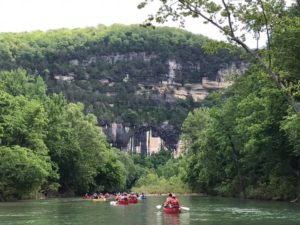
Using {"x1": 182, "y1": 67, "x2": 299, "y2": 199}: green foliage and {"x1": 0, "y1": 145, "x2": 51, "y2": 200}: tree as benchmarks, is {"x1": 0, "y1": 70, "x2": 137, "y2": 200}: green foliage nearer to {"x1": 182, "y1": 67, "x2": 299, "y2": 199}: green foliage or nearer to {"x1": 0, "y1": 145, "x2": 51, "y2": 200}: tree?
{"x1": 0, "y1": 145, "x2": 51, "y2": 200}: tree

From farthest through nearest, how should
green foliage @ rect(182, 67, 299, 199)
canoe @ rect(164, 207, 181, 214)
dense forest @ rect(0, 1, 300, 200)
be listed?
green foliage @ rect(182, 67, 299, 199) → dense forest @ rect(0, 1, 300, 200) → canoe @ rect(164, 207, 181, 214)

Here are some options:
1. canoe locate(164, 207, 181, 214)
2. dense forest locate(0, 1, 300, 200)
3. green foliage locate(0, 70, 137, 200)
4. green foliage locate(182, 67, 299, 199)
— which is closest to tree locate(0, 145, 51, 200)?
green foliage locate(0, 70, 137, 200)

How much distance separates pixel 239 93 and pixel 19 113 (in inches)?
1036

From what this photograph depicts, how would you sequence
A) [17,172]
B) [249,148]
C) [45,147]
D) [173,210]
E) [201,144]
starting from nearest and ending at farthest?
[173,210] < [249,148] < [17,172] < [45,147] < [201,144]

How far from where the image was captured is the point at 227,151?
2426 inches

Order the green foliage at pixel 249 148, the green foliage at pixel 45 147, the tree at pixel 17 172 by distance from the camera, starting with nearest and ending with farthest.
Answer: the green foliage at pixel 249 148
the tree at pixel 17 172
the green foliage at pixel 45 147

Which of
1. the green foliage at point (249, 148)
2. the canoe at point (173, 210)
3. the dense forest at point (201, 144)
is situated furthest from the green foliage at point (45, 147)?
the canoe at point (173, 210)

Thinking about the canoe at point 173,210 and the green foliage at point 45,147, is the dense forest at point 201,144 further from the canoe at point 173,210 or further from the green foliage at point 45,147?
the canoe at point 173,210

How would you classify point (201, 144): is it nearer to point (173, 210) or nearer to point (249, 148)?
point (249, 148)

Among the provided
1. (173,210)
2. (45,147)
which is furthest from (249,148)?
(45,147)

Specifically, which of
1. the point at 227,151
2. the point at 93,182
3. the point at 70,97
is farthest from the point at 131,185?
the point at 70,97

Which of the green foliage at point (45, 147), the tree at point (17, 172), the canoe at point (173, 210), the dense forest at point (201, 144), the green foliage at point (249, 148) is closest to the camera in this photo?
the canoe at point (173, 210)

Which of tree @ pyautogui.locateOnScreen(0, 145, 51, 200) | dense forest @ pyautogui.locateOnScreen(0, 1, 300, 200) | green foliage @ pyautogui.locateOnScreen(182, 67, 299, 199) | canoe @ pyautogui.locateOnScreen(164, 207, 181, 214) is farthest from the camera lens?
tree @ pyautogui.locateOnScreen(0, 145, 51, 200)

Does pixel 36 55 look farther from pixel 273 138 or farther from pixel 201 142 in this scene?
pixel 273 138
